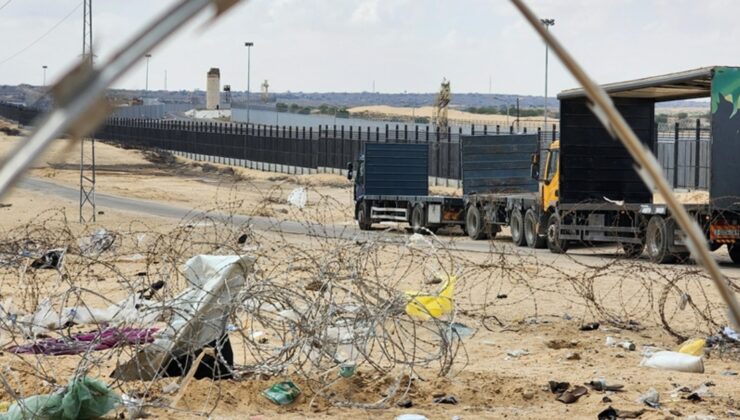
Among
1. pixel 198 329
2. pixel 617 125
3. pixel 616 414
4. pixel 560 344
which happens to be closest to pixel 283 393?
pixel 198 329

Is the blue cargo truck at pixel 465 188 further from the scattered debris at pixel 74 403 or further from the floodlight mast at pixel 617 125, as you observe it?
the floodlight mast at pixel 617 125

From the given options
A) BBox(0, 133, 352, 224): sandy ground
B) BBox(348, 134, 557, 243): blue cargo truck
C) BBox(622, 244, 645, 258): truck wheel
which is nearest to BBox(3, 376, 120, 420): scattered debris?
BBox(622, 244, 645, 258): truck wheel

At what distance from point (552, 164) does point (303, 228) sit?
6.32 metres

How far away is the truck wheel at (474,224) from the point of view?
30.0 metres

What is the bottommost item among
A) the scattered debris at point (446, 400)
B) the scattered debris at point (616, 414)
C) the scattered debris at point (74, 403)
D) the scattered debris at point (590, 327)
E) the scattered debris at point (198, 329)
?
the scattered debris at point (446, 400)

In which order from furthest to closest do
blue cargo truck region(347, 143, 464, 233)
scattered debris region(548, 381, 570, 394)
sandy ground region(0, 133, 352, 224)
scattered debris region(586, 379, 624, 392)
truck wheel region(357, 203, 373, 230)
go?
sandy ground region(0, 133, 352, 224)
truck wheel region(357, 203, 373, 230)
blue cargo truck region(347, 143, 464, 233)
scattered debris region(586, 379, 624, 392)
scattered debris region(548, 381, 570, 394)

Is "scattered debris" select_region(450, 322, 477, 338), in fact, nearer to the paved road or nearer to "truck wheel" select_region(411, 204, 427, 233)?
the paved road

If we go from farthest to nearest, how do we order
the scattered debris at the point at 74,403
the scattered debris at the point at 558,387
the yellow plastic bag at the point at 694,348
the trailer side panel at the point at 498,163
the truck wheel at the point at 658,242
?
the trailer side panel at the point at 498,163, the truck wheel at the point at 658,242, the yellow plastic bag at the point at 694,348, the scattered debris at the point at 558,387, the scattered debris at the point at 74,403

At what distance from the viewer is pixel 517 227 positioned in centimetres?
2794

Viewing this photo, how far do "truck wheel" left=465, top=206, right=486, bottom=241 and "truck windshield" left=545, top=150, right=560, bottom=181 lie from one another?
11.8 ft

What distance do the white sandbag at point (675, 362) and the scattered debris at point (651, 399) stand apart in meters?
1.32

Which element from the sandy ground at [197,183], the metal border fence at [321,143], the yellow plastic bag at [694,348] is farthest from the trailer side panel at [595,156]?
the yellow plastic bag at [694,348]

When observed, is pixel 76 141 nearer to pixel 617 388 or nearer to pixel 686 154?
pixel 617 388

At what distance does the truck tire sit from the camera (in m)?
26.6
